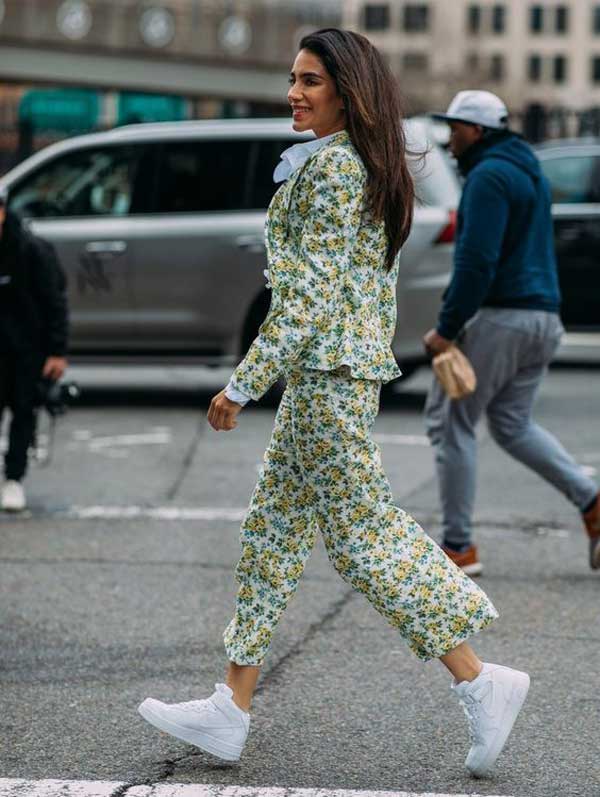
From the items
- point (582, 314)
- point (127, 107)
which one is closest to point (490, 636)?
point (582, 314)

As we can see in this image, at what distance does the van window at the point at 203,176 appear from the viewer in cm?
1196

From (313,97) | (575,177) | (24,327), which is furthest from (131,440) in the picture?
(313,97)

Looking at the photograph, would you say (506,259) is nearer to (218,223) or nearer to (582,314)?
(218,223)

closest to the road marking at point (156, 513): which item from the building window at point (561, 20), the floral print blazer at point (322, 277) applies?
the floral print blazer at point (322, 277)

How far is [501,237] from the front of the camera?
6.34 meters

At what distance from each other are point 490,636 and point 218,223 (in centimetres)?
644

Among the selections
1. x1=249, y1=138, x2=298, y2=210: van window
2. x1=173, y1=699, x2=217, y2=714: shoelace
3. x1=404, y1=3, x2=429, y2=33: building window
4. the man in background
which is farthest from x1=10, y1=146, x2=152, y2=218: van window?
x1=404, y1=3, x2=429, y2=33: building window

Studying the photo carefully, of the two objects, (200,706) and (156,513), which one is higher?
(200,706)

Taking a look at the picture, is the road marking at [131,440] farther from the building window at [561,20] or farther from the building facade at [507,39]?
the building window at [561,20]

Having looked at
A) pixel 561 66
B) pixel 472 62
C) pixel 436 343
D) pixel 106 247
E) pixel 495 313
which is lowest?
pixel 561 66

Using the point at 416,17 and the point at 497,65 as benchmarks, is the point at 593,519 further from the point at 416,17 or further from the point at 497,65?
the point at 497,65

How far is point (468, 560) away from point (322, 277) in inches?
113

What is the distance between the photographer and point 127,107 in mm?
42906

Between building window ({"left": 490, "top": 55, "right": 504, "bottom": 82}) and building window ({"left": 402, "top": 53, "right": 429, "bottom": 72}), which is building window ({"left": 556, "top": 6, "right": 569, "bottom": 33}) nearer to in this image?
building window ({"left": 490, "top": 55, "right": 504, "bottom": 82})
